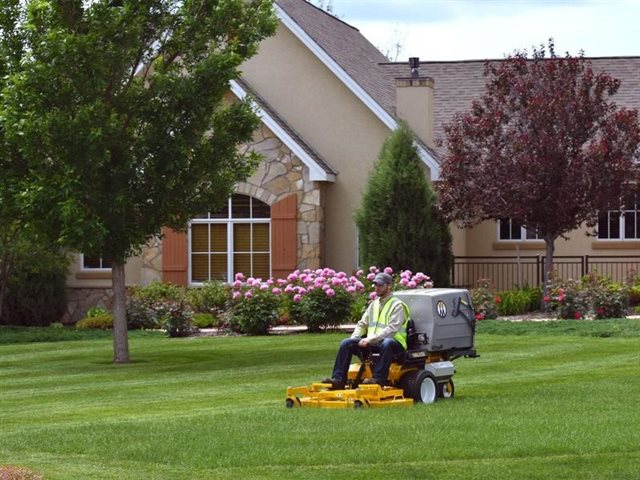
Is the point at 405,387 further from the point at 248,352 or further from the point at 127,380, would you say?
the point at 248,352

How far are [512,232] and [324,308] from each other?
316 inches

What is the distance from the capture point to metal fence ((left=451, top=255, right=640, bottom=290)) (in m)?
32.9

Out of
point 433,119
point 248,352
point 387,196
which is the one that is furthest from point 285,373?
point 433,119

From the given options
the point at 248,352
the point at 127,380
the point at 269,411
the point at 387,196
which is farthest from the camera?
the point at 387,196

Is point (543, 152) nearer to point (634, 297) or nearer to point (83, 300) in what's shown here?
point (634, 297)

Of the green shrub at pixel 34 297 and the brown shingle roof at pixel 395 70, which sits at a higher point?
the brown shingle roof at pixel 395 70

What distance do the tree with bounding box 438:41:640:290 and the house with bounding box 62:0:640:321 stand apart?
1.83 meters

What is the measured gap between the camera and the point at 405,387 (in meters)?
15.3

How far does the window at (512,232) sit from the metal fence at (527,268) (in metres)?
0.51

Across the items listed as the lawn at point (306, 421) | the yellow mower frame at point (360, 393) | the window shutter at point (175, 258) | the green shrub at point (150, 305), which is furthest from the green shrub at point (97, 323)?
the yellow mower frame at point (360, 393)

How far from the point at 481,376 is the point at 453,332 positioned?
112 inches

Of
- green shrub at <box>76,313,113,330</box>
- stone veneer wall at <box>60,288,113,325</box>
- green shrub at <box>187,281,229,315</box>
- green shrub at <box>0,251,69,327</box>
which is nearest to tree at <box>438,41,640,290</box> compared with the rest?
green shrub at <box>187,281,229,315</box>

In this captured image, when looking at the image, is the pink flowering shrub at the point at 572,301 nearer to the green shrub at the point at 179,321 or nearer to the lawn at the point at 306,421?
the lawn at the point at 306,421

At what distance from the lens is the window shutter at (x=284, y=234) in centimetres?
3200
